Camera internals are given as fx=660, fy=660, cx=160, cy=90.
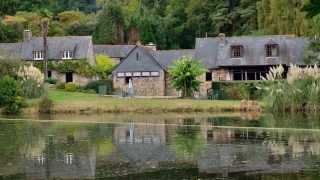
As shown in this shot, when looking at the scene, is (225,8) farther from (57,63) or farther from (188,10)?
(57,63)

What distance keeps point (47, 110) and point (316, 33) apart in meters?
20.3

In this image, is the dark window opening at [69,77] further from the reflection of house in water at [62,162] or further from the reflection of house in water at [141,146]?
the reflection of house in water at [62,162]

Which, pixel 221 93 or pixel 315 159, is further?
pixel 221 93

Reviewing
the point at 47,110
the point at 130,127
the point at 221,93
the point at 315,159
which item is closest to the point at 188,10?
the point at 221,93

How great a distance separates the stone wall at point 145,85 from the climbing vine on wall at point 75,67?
481 centimetres

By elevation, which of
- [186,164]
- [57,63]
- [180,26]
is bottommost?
[186,164]

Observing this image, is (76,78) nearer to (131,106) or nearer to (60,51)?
(60,51)

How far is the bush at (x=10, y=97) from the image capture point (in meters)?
43.8

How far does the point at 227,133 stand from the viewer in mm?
29094

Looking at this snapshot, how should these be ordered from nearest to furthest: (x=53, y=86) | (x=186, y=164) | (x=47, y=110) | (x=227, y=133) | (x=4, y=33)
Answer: (x=186, y=164)
(x=227, y=133)
(x=47, y=110)
(x=53, y=86)
(x=4, y=33)

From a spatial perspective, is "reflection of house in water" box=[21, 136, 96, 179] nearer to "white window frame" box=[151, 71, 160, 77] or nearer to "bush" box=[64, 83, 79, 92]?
"bush" box=[64, 83, 79, 92]

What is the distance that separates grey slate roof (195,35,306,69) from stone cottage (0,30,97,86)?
1170 cm

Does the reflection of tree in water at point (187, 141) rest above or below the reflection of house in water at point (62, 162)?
above

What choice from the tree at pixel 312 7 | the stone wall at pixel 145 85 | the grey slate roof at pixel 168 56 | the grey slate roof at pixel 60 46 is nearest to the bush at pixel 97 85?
the stone wall at pixel 145 85
